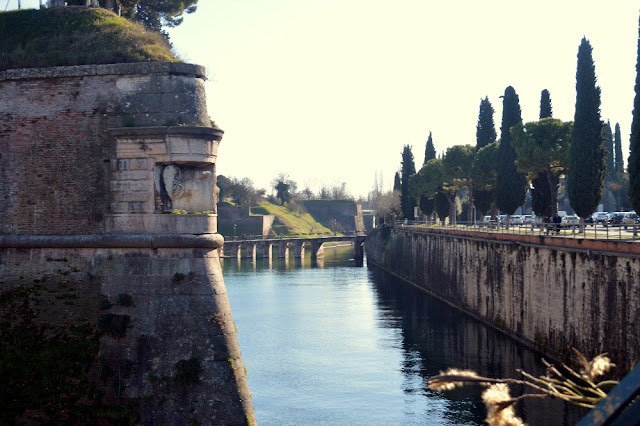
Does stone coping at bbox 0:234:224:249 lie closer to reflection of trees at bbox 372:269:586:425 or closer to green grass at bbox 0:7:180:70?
green grass at bbox 0:7:180:70

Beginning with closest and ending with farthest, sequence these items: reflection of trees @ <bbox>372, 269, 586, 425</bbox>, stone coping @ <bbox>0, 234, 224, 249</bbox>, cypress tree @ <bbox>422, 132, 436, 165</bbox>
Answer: stone coping @ <bbox>0, 234, 224, 249</bbox>
reflection of trees @ <bbox>372, 269, 586, 425</bbox>
cypress tree @ <bbox>422, 132, 436, 165</bbox>

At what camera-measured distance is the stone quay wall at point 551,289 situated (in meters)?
24.0

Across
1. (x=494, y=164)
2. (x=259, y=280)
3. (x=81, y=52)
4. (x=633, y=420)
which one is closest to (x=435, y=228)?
(x=494, y=164)

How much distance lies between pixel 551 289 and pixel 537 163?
1332 centimetres

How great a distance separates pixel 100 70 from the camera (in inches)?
488

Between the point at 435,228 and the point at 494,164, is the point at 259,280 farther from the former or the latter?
the point at 494,164

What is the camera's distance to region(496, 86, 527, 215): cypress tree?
4831cm

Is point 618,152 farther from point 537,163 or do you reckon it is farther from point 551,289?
point 551,289

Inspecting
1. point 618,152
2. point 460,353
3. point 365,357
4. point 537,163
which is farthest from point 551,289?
point 618,152

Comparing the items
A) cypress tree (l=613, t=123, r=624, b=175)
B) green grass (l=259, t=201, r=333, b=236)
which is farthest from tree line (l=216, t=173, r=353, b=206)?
cypress tree (l=613, t=123, r=624, b=175)

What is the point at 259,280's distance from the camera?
6881cm

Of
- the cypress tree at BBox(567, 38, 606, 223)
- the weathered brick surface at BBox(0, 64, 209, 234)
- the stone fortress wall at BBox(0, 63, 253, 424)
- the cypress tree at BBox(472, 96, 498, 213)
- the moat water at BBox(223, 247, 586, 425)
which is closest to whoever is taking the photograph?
the stone fortress wall at BBox(0, 63, 253, 424)

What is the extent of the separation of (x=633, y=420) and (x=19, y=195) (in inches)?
448

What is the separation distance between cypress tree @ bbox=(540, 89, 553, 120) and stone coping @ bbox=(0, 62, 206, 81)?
3849 centimetres
